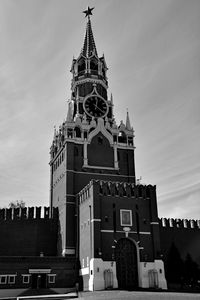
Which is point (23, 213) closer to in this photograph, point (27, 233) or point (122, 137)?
point (27, 233)

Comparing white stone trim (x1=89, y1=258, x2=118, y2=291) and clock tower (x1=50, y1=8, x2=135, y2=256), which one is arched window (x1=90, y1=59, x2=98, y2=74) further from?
white stone trim (x1=89, y1=258, x2=118, y2=291)

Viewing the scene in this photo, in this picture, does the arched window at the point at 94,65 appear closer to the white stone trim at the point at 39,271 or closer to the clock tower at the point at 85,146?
the clock tower at the point at 85,146

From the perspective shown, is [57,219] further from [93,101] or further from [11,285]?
[93,101]

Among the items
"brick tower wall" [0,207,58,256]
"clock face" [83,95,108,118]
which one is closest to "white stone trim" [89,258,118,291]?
"brick tower wall" [0,207,58,256]

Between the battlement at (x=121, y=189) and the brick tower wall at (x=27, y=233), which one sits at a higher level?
the battlement at (x=121, y=189)

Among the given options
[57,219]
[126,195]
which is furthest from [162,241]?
[57,219]

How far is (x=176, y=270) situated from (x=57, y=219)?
18825 millimetres

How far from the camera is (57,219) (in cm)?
5841

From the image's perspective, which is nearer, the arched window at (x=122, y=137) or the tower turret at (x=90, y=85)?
the arched window at (x=122, y=137)

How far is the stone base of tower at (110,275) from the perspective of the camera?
44.0m

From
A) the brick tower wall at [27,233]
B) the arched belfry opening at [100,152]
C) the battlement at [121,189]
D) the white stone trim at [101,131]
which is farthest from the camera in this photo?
the white stone trim at [101,131]

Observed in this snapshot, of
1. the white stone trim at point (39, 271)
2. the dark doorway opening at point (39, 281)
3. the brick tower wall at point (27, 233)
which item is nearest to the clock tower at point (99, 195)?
the brick tower wall at point (27, 233)

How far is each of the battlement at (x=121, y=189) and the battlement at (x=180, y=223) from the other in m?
10.1

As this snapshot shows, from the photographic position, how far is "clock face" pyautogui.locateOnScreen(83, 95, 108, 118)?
64875 mm
